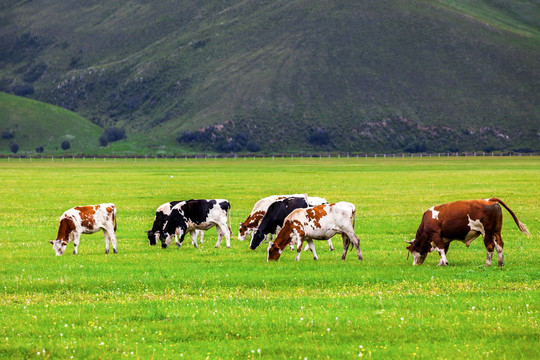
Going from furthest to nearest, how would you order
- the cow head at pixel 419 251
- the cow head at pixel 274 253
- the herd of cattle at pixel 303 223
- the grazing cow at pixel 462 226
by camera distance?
the cow head at pixel 274 253 < the cow head at pixel 419 251 < the herd of cattle at pixel 303 223 < the grazing cow at pixel 462 226

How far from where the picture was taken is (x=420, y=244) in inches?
913

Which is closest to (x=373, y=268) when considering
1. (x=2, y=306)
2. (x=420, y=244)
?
(x=420, y=244)

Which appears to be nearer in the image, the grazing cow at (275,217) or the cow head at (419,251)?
the cow head at (419,251)

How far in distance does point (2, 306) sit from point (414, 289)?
35.7 ft

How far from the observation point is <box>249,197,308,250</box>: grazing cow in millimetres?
27891

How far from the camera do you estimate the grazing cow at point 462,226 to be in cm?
2161

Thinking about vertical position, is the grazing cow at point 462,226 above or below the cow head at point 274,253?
above

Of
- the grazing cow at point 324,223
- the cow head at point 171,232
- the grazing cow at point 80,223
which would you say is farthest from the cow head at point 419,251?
the grazing cow at point 80,223

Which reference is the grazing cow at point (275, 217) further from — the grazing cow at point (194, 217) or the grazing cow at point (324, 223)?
the grazing cow at point (324, 223)

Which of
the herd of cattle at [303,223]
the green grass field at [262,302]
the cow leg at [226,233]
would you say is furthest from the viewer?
the cow leg at [226,233]

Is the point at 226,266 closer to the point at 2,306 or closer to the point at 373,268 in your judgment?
the point at 373,268

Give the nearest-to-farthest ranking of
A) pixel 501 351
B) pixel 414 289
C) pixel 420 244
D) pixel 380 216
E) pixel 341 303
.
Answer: pixel 501 351 → pixel 341 303 → pixel 414 289 → pixel 420 244 → pixel 380 216

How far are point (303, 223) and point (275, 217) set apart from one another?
3.78m

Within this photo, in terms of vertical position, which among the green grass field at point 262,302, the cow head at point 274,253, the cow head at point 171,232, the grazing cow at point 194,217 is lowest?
the green grass field at point 262,302
